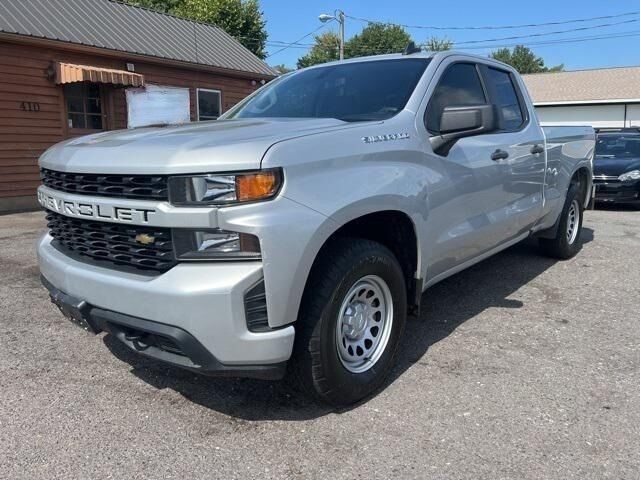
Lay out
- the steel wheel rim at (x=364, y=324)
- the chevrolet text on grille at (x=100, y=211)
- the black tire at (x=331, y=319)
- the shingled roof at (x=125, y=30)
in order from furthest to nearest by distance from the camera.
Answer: the shingled roof at (x=125, y=30), the steel wheel rim at (x=364, y=324), the black tire at (x=331, y=319), the chevrolet text on grille at (x=100, y=211)

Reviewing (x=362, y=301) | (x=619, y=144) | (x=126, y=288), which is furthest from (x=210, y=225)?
(x=619, y=144)

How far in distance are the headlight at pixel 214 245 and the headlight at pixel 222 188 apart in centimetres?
13

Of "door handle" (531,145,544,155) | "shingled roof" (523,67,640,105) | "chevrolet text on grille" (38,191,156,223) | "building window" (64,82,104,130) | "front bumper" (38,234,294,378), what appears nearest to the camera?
"front bumper" (38,234,294,378)

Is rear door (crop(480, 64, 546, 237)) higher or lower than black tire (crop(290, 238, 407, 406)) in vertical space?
higher

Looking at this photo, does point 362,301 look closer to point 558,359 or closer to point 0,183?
point 558,359

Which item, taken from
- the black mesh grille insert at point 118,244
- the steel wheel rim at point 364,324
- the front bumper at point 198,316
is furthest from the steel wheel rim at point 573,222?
the black mesh grille insert at point 118,244

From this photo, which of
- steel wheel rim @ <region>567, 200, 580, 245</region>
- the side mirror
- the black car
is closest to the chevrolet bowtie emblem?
the side mirror

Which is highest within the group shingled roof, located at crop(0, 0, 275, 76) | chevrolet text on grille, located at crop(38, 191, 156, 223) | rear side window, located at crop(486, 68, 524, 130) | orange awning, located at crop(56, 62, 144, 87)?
shingled roof, located at crop(0, 0, 275, 76)

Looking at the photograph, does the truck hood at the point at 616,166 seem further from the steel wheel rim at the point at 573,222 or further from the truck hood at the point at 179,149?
the truck hood at the point at 179,149

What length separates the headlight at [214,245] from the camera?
7.91ft

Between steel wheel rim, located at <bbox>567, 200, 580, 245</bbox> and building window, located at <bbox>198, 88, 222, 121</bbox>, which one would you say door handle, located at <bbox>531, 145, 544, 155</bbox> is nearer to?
steel wheel rim, located at <bbox>567, 200, 580, 245</bbox>

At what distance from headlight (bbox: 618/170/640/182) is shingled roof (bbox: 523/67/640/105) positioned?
2286 centimetres

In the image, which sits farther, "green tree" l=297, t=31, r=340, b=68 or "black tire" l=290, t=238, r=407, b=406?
"green tree" l=297, t=31, r=340, b=68

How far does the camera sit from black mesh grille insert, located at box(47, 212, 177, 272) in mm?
2527
